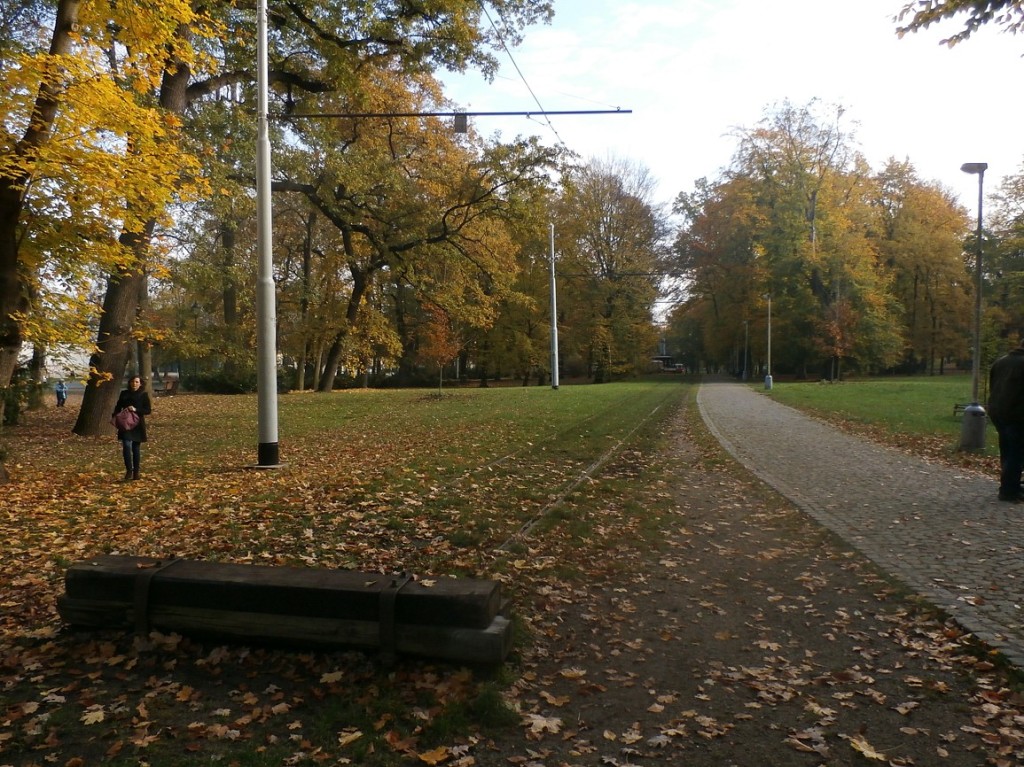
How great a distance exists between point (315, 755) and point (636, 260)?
55030mm

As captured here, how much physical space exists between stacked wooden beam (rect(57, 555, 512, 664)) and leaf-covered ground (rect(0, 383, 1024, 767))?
5.7 inches

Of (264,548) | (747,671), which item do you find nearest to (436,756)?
(747,671)

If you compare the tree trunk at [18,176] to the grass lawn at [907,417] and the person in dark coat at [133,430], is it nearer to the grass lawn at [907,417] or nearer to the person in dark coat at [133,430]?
the person in dark coat at [133,430]

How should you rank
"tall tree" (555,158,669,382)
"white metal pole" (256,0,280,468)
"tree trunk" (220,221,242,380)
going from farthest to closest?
"tall tree" (555,158,669,382), "tree trunk" (220,221,242,380), "white metal pole" (256,0,280,468)

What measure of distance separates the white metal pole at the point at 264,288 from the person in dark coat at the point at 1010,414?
987cm

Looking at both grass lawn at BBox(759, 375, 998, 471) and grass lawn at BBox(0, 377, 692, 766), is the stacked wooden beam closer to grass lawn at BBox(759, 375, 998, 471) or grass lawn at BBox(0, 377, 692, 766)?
grass lawn at BBox(0, 377, 692, 766)

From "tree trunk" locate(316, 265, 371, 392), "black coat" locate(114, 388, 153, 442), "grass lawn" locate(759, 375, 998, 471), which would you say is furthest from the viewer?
"tree trunk" locate(316, 265, 371, 392)

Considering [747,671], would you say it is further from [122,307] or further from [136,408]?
[122,307]

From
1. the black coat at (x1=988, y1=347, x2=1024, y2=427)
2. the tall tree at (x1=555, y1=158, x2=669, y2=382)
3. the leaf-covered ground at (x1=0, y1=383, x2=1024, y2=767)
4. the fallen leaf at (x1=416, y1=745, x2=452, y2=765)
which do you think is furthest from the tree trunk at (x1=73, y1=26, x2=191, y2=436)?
the tall tree at (x1=555, y1=158, x2=669, y2=382)

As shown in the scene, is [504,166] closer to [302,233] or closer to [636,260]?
[302,233]

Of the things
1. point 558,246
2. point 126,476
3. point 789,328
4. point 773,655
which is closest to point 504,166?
point 126,476

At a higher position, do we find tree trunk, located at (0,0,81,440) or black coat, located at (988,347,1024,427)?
tree trunk, located at (0,0,81,440)

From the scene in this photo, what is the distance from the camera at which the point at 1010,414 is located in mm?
8773

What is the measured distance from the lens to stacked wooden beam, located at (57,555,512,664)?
428 cm
